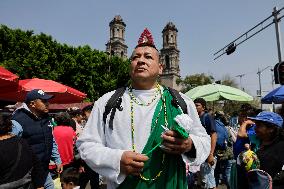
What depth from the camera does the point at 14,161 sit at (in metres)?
4.12

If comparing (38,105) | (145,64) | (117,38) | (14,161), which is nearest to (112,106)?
(145,64)

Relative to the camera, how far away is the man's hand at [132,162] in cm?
232

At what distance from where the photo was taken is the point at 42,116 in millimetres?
5938

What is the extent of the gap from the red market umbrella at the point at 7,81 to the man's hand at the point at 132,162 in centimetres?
478

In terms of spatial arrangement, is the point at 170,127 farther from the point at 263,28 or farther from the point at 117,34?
the point at 117,34

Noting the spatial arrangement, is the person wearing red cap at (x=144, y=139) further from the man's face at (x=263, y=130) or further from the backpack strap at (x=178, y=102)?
the man's face at (x=263, y=130)

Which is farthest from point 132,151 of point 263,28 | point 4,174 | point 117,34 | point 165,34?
point 165,34

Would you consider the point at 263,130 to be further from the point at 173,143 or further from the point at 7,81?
the point at 7,81

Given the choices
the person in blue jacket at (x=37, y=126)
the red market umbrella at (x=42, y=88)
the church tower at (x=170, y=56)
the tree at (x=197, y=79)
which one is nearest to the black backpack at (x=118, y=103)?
the person in blue jacket at (x=37, y=126)

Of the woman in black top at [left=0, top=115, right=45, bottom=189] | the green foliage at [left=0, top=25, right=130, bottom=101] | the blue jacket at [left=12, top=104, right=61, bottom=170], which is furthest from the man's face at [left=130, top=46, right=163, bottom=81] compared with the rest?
the green foliage at [left=0, top=25, right=130, bottom=101]

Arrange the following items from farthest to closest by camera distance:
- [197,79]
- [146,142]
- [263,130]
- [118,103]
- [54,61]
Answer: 1. [197,79]
2. [54,61]
3. [263,130]
4. [118,103]
5. [146,142]

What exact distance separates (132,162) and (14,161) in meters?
2.30

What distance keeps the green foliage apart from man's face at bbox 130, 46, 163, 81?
3014 cm

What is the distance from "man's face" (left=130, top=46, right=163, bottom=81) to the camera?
277cm
